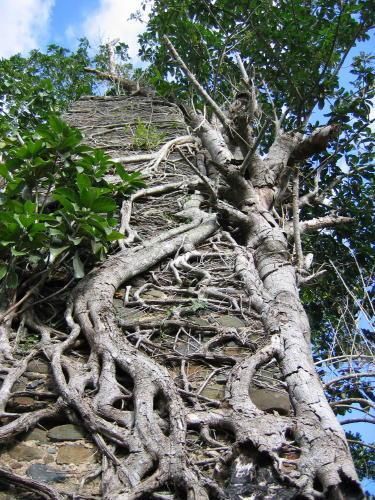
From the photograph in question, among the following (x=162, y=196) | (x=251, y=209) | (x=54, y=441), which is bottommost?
(x=54, y=441)

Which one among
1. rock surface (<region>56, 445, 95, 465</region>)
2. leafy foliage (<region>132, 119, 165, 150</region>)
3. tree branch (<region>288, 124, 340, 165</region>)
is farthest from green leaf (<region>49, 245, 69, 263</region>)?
leafy foliage (<region>132, 119, 165, 150</region>)

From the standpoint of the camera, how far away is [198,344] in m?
2.97

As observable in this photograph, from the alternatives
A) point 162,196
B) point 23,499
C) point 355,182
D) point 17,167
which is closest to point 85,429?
point 23,499

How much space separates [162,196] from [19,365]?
8.29ft

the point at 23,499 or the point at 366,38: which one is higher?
the point at 366,38

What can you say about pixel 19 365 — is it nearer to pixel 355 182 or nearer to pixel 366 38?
pixel 355 182

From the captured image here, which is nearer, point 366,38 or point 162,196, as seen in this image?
point 162,196

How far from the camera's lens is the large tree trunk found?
2078mm

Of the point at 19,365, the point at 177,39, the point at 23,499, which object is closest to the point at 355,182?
the point at 177,39

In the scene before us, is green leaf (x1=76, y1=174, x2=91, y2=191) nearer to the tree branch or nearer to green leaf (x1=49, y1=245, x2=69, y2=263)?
green leaf (x1=49, y1=245, x2=69, y2=263)

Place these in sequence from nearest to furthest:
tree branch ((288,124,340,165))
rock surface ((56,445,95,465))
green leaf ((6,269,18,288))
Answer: rock surface ((56,445,95,465)), green leaf ((6,269,18,288)), tree branch ((288,124,340,165))

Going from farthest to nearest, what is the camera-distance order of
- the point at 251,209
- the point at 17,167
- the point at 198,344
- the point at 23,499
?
the point at 251,209
the point at 17,167
the point at 198,344
the point at 23,499

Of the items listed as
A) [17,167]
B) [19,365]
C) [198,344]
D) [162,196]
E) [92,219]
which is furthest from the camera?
[162,196]

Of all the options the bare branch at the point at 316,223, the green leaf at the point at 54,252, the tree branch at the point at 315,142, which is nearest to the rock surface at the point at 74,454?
the green leaf at the point at 54,252
